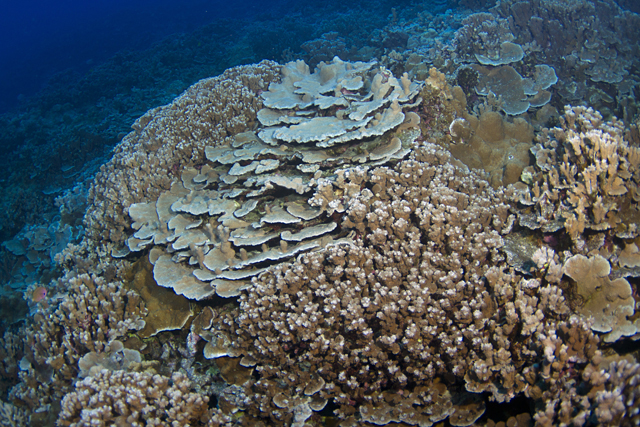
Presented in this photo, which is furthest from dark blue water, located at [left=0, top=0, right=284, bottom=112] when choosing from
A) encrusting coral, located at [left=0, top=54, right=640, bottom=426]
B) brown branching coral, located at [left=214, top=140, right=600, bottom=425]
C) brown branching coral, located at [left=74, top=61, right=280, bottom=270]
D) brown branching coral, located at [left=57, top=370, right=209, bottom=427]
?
brown branching coral, located at [left=57, top=370, right=209, bottom=427]

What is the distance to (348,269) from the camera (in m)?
3.32

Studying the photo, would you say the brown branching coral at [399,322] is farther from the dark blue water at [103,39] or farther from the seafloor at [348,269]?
the dark blue water at [103,39]

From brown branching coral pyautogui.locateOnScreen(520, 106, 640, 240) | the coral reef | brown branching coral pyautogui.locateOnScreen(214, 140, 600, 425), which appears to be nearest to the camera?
brown branching coral pyautogui.locateOnScreen(214, 140, 600, 425)

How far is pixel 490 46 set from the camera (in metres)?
8.88

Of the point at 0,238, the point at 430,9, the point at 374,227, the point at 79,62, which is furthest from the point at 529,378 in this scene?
the point at 79,62

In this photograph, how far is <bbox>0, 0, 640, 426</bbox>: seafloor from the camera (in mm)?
2846

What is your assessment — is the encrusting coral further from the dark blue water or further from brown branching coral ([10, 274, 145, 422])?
the dark blue water

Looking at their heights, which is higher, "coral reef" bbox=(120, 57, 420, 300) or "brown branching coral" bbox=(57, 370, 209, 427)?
"coral reef" bbox=(120, 57, 420, 300)

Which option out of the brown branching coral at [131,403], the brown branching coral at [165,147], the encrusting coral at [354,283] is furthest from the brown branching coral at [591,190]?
the brown branching coral at [165,147]

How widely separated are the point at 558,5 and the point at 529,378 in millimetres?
14491

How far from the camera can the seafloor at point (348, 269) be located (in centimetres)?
285

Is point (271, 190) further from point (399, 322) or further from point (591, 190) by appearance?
point (591, 190)

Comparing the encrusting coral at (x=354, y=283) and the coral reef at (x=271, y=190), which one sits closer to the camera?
the encrusting coral at (x=354, y=283)

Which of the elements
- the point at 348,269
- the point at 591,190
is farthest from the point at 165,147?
the point at 591,190
